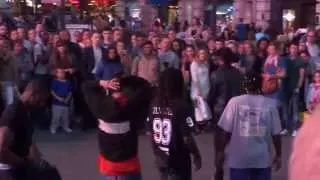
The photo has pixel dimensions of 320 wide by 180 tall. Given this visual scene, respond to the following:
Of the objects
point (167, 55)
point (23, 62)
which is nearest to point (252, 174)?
point (167, 55)

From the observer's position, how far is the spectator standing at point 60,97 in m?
13.0

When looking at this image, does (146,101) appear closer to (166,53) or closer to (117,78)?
(117,78)

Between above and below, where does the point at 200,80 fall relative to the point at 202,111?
above

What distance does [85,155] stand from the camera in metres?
11.1

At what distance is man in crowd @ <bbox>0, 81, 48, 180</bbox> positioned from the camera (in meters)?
5.41

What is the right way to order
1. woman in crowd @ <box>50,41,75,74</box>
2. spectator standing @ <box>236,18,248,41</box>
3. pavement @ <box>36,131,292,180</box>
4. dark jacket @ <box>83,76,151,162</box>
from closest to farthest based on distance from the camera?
dark jacket @ <box>83,76,151,162</box>, pavement @ <box>36,131,292,180</box>, woman in crowd @ <box>50,41,75,74</box>, spectator standing @ <box>236,18,248,41</box>

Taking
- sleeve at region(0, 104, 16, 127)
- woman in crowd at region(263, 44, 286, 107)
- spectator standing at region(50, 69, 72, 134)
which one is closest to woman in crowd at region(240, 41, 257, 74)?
woman in crowd at region(263, 44, 286, 107)

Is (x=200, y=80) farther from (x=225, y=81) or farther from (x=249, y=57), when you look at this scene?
(x=225, y=81)

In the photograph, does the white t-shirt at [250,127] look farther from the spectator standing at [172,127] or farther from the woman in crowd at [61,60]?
the woman in crowd at [61,60]

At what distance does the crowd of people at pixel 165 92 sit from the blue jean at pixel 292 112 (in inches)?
0.7

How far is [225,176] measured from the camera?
30.4ft

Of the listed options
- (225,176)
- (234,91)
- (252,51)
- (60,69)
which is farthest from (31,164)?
(252,51)

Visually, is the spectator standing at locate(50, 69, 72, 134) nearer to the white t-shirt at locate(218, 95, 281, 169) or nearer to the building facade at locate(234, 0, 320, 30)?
the white t-shirt at locate(218, 95, 281, 169)

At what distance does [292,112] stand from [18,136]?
27.3ft
